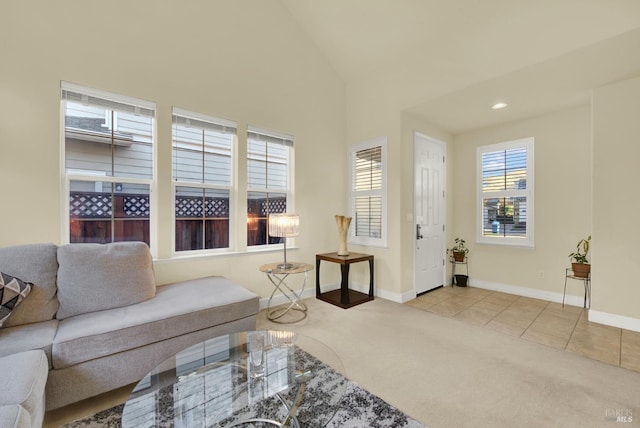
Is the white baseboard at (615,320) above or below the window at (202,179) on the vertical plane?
below

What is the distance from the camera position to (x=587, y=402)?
69.9 inches

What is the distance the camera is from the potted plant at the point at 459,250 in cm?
453

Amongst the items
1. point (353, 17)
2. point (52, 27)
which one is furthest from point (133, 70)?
point (353, 17)

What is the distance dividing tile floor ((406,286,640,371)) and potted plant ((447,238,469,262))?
0.52m

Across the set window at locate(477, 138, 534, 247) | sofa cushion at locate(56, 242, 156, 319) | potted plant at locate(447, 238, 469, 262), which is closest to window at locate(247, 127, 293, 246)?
sofa cushion at locate(56, 242, 156, 319)

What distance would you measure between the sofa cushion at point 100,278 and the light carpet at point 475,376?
1.26 meters

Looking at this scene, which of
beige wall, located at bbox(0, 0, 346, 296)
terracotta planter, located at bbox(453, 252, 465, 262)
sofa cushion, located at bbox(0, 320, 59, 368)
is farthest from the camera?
terracotta planter, located at bbox(453, 252, 465, 262)

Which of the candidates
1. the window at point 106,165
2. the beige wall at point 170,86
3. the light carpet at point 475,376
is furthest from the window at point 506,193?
the window at point 106,165

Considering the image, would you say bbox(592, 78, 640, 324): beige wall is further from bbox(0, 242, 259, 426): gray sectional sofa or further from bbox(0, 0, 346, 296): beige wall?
bbox(0, 242, 259, 426): gray sectional sofa

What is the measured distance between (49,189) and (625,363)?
15.7ft

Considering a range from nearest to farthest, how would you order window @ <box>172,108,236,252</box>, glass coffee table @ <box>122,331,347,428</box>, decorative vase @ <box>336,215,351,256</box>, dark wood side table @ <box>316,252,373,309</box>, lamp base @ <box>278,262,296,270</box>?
1. glass coffee table @ <box>122,331,347,428</box>
2. window @ <box>172,108,236,252</box>
3. lamp base @ <box>278,262,296,270</box>
4. dark wood side table @ <box>316,252,373,309</box>
5. decorative vase @ <box>336,215,351,256</box>

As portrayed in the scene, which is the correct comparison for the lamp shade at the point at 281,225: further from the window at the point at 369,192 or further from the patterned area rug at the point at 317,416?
the patterned area rug at the point at 317,416

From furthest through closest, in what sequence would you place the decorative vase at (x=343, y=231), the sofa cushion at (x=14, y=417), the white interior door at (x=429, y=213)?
the white interior door at (x=429, y=213) < the decorative vase at (x=343, y=231) < the sofa cushion at (x=14, y=417)

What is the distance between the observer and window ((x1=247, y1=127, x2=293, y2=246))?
137 inches
